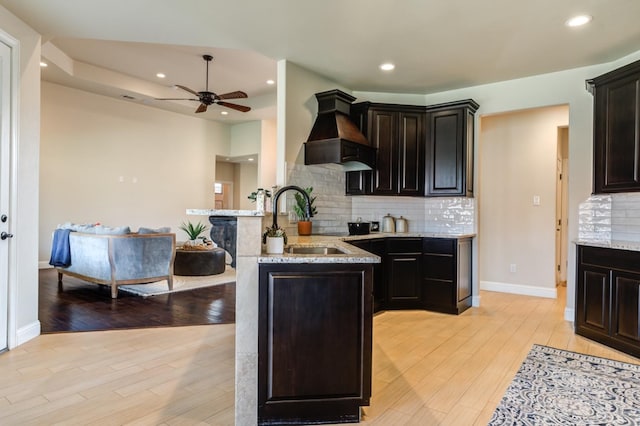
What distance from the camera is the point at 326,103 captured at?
441 cm

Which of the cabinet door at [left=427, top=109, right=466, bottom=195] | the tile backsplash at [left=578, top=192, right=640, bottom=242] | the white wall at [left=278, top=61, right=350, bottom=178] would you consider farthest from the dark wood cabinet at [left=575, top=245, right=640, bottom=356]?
the white wall at [left=278, top=61, right=350, bottom=178]

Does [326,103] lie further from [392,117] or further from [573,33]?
[573,33]

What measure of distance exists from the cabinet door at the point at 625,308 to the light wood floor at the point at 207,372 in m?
0.18

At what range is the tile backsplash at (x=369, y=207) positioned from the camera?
4441 millimetres

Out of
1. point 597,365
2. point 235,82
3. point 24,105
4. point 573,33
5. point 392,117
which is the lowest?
point 597,365

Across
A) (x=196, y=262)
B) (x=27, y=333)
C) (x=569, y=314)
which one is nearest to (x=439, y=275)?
(x=569, y=314)

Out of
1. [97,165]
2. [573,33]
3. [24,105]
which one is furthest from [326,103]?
[97,165]

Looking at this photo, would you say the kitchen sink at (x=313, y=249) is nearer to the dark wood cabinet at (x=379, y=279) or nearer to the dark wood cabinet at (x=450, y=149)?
the dark wood cabinet at (x=379, y=279)

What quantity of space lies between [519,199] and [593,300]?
2.36 metres

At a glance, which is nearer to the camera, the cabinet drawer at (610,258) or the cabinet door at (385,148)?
the cabinet drawer at (610,258)

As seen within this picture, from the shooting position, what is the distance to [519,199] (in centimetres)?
549

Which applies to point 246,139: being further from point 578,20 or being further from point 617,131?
point 617,131

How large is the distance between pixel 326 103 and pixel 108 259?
329cm

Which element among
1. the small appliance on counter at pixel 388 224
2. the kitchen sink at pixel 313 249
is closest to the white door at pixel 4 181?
→ the kitchen sink at pixel 313 249
